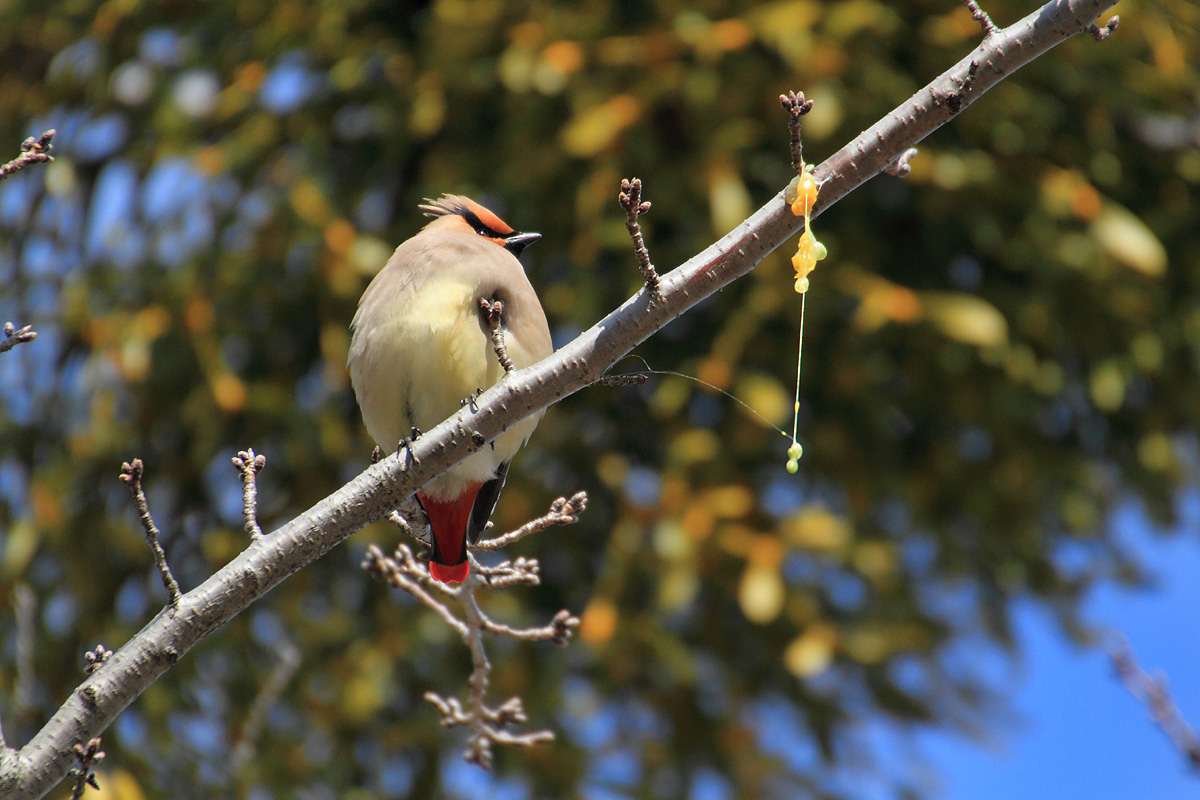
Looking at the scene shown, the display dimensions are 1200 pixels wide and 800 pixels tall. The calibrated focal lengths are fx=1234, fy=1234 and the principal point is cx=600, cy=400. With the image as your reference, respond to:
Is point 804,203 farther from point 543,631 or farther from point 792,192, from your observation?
point 543,631

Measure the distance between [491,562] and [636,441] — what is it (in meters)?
0.43

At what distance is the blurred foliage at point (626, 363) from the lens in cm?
249

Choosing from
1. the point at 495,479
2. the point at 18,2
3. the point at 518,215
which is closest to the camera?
the point at 495,479

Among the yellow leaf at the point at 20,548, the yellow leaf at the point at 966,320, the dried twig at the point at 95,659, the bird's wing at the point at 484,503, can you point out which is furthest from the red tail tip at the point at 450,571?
the yellow leaf at the point at 20,548

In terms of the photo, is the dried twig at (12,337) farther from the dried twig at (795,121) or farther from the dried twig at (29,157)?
the dried twig at (795,121)

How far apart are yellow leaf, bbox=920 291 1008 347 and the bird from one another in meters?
1.05

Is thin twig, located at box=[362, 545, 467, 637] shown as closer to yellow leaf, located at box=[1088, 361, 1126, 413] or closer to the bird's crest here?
the bird's crest

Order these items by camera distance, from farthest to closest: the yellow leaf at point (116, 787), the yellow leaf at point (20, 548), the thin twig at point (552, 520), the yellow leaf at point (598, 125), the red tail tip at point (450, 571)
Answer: the yellow leaf at point (20, 548), the yellow leaf at point (598, 125), the yellow leaf at point (116, 787), the red tail tip at point (450, 571), the thin twig at point (552, 520)

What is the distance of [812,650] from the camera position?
242cm

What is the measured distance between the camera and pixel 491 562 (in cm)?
277

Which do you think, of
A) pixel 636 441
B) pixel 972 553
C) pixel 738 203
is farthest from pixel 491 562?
pixel 972 553

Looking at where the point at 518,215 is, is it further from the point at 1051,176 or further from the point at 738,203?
the point at 1051,176

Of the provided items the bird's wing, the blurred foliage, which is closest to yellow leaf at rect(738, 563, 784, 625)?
the blurred foliage

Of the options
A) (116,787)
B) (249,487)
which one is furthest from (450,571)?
(116,787)
